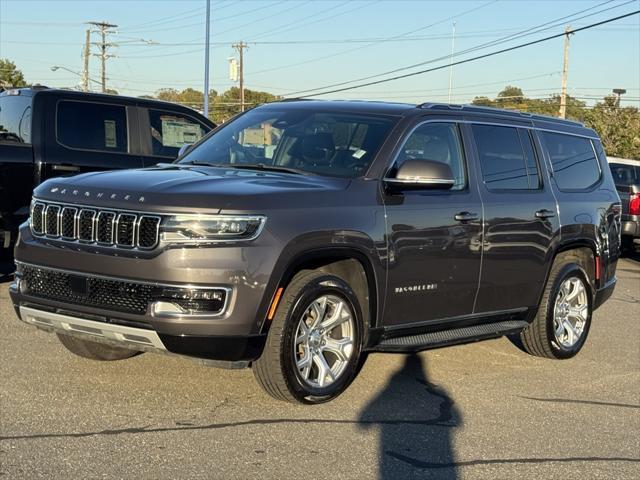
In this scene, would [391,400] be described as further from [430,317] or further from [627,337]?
[627,337]

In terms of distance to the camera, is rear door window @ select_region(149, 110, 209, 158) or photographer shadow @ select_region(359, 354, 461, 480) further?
rear door window @ select_region(149, 110, 209, 158)

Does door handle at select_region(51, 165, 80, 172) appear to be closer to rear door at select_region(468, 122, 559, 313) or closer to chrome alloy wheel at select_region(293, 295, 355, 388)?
rear door at select_region(468, 122, 559, 313)

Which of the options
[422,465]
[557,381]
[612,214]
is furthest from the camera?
[612,214]

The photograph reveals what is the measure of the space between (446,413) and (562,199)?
8.68ft

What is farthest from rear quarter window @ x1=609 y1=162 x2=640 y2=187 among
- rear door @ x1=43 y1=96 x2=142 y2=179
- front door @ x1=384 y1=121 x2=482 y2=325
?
front door @ x1=384 y1=121 x2=482 y2=325

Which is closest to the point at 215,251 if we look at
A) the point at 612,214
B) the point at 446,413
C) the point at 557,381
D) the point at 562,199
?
the point at 446,413

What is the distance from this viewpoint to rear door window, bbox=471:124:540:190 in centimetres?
702

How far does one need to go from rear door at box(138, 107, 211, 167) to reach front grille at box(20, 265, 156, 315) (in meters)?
4.43

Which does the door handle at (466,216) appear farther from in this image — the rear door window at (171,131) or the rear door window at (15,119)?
the rear door window at (15,119)

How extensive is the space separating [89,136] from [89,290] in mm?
4663

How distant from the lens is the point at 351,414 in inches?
222

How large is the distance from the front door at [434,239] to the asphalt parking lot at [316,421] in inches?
23.8

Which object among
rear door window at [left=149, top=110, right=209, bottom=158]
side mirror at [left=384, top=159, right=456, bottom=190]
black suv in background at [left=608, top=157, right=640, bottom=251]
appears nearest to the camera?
side mirror at [left=384, top=159, right=456, bottom=190]

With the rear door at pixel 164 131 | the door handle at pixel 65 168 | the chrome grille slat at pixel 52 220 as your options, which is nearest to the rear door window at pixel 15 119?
the door handle at pixel 65 168
